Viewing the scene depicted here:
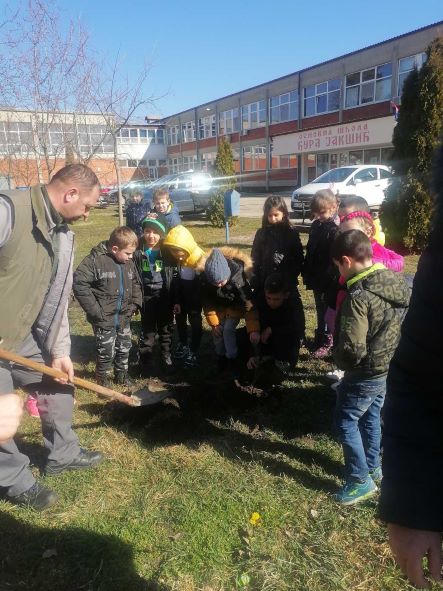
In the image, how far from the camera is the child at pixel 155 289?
4.27 metres

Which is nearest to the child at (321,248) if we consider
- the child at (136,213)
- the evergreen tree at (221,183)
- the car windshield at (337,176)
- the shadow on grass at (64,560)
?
the shadow on grass at (64,560)

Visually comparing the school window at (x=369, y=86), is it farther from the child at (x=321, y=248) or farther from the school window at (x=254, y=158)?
the child at (x=321, y=248)

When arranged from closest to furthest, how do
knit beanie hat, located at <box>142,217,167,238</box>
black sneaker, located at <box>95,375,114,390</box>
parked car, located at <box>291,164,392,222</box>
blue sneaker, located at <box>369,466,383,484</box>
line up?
1. blue sneaker, located at <box>369,466,383,484</box>
2. black sneaker, located at <box>95,375,114,390</box>
3. knit beanie hat, located at <box>142,217,167,238</box>
4. parked car, located at <box>291,164,392,222</box>

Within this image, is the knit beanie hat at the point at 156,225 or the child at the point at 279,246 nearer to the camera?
the knit beanie hat at the point at 156,225

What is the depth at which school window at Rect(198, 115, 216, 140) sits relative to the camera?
138 feet

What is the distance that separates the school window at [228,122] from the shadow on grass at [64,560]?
39.4 meters

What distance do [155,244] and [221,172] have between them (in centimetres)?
1263

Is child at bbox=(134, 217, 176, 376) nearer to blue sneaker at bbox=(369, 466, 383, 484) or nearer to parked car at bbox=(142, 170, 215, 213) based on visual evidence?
blue sneaker at bbox=(369, 466, 383, 484)

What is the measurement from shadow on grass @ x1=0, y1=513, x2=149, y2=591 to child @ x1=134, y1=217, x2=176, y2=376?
2035 mm

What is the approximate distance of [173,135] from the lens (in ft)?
161

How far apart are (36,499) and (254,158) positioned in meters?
36.7

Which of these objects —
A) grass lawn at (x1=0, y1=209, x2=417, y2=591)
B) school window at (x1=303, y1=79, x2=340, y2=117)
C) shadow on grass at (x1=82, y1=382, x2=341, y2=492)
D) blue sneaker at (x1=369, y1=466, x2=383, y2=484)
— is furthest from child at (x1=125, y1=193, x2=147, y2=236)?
school window at (x1=303, y1=79, x2=340, y2=117)

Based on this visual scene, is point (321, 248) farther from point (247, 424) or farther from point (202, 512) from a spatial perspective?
point (202, 512)

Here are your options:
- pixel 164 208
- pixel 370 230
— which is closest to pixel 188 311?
pixel 164 208
